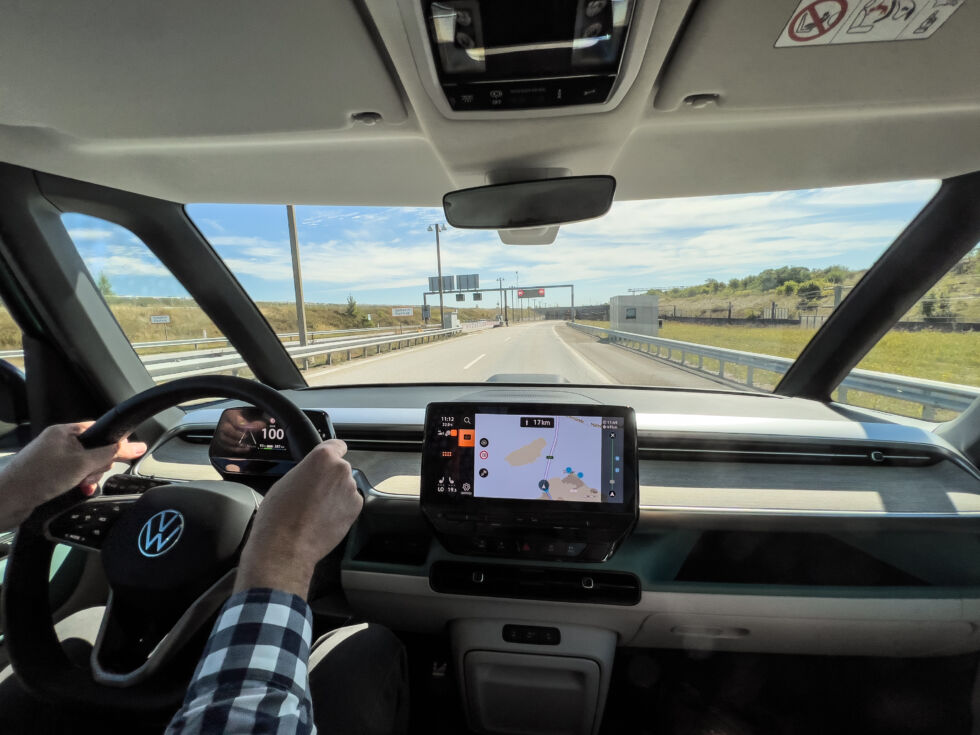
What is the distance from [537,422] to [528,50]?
1.28m

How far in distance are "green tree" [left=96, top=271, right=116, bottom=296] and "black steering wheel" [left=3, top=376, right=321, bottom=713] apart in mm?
2011

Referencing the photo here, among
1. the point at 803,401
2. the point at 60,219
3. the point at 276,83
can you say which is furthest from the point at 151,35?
the point at 803,401

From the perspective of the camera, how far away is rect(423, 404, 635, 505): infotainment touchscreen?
186 centimetres

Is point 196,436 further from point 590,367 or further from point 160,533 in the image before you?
point 590,367

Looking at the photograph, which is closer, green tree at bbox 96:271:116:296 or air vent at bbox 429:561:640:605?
air vent at bbox 429:561:640:605

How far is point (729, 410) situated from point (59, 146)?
3654 mm

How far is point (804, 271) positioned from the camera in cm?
267

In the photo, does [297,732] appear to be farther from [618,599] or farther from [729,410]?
[729,410]

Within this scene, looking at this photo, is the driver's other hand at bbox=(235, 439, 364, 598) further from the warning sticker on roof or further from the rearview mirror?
the warning sticker on roof

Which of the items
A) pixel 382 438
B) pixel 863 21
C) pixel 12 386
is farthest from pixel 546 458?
pixel 12 386

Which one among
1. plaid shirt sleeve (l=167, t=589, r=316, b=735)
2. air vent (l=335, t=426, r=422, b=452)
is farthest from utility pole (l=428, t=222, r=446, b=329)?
plaid shirt sleeve (l=167, t=589, r=316, b=735)

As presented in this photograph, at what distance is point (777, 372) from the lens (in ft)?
10.0

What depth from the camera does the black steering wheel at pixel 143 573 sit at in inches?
51.3

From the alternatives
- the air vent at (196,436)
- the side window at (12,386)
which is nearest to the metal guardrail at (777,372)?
the air vent at (196,436)
